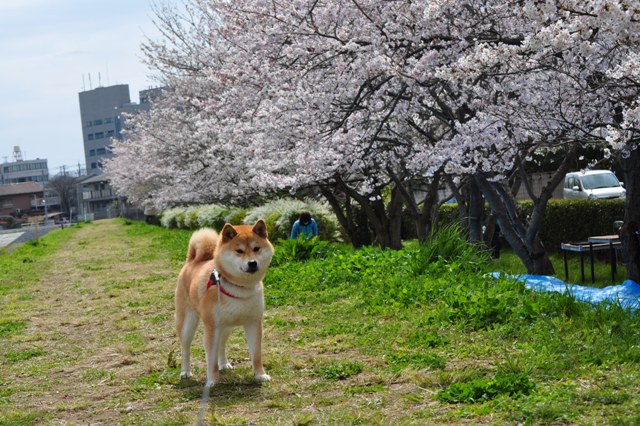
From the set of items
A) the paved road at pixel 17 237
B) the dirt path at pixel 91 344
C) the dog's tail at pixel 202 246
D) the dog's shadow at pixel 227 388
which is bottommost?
the paved road at pixel 17 237

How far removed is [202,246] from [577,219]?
1367cm

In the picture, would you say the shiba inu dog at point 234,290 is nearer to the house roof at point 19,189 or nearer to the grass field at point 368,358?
the grass field at point 368,358

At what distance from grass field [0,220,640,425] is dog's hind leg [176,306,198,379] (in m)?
0.13

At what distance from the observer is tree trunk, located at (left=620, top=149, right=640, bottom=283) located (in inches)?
475

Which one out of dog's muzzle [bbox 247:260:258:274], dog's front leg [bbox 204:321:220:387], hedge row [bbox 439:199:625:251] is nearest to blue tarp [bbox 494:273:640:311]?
dog's muzzle [bbox 247:260:258:274]

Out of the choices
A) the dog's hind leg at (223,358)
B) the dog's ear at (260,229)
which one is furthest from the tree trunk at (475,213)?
the dog's ear at (260,229)

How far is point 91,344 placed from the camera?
9617 mm

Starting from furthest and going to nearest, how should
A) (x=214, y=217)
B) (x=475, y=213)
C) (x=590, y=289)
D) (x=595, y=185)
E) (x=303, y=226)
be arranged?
(x=214, y=217)
(x=595, y=185)
(x=303, y=226)
(x=475, y=213)
(x=590, y=289)

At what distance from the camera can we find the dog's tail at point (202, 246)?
297 inches

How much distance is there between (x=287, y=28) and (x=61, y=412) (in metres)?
7.37

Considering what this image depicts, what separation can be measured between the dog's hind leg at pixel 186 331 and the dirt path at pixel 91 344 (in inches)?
→ 19.3

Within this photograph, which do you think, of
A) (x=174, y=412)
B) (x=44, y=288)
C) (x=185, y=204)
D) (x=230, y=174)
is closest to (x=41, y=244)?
(x=185, y=204)

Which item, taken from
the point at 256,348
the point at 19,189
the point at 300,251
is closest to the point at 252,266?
the point at 256,348

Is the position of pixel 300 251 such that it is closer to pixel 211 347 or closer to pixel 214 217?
pixel 211 347
